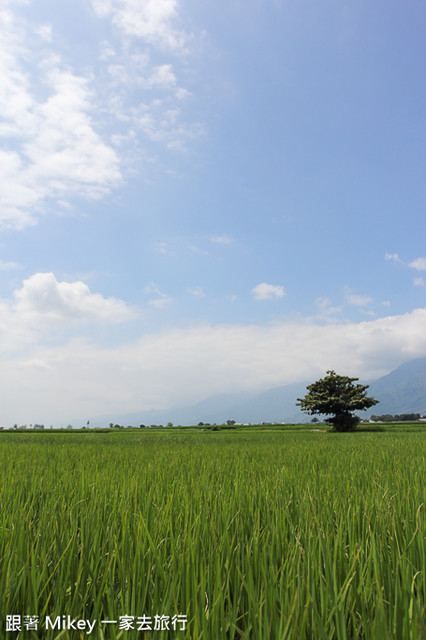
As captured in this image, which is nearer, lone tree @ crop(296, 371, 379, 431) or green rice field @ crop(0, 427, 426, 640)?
green rice field @ crop(0, 427, 426, 640)

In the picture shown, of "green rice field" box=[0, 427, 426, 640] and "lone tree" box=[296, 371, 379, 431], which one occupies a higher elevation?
"green rice field" box=[0, 427, 426, 640]

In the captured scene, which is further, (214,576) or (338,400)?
(338,400)

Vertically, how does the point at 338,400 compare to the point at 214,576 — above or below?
below

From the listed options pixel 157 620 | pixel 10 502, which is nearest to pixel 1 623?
pixel 157 620

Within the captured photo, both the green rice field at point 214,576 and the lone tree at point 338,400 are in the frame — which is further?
the lone tree at point 338,400

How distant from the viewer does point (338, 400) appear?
3269 centimetres

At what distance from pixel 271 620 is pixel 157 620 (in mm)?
313

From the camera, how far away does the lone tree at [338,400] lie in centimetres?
3285

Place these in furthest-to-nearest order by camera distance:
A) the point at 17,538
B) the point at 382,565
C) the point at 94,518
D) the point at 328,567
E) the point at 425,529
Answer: the point at 94,518 → the point at 425,529 → the point at 17,538 → the point at 382,565 → the point at 328,567

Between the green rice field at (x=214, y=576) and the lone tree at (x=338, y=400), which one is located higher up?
the green rice field at (x=214, y=576)

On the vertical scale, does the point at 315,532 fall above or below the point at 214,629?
below

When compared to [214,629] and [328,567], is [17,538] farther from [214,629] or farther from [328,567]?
[328,567]

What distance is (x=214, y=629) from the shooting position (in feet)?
2.99

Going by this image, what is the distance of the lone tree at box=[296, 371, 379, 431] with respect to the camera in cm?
3285
